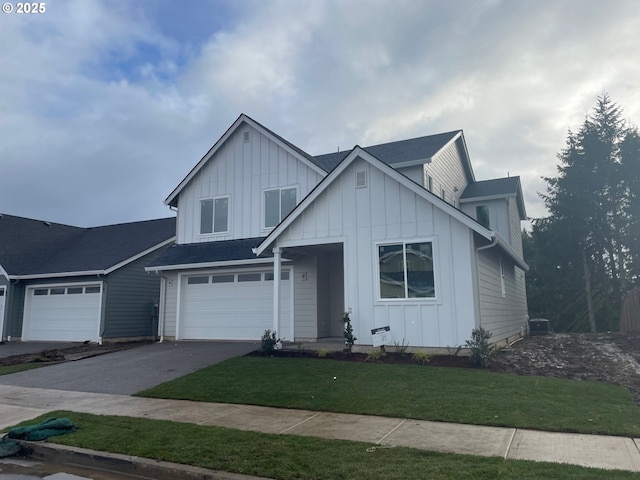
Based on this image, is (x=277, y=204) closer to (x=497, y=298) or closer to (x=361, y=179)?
(x=361, y=179)

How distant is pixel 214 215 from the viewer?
18.7 meters

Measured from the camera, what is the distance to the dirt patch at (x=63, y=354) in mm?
14414

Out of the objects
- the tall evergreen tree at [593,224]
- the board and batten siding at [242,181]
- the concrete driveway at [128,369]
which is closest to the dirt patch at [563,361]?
the concrete driveway at [128,369]

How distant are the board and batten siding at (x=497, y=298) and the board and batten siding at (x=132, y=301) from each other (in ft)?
46.8

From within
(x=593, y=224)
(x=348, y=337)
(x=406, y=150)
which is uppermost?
(x=406, y=150)

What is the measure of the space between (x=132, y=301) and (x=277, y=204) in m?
8.14

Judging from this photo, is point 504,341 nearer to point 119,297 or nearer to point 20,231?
point 119,297

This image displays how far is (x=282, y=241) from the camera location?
13.7m

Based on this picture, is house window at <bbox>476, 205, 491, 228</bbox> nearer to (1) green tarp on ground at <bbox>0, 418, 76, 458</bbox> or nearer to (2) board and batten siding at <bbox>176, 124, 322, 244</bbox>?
(2) board and batten siding at <bbox>176, 124, 322, 244</bbox>

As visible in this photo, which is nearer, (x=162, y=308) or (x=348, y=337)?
(x=348, y=337)

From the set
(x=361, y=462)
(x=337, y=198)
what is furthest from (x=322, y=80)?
(x=361, y=462)

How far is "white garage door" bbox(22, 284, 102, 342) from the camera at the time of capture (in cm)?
1948

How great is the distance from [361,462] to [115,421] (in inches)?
165

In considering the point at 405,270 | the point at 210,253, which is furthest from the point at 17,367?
the point at 405,270
